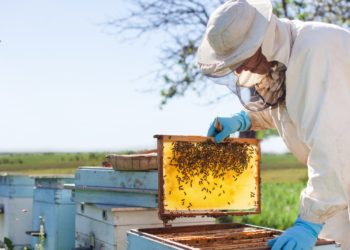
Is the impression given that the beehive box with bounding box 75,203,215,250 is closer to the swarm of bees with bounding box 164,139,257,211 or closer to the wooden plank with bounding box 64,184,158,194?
the wooden plank with bounding box 64,184,158,194

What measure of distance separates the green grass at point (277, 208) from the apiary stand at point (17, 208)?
4.91m

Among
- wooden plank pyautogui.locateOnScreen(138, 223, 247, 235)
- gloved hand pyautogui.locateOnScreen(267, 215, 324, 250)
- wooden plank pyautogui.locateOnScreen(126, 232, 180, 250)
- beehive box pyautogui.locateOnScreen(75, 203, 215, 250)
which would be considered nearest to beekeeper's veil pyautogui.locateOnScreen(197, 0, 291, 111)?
gloved hand pyautogui.locateOnScreen(267, 215, 324, 250)

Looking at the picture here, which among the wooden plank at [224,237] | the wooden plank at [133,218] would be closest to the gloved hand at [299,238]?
the wooden plank at [224,237]

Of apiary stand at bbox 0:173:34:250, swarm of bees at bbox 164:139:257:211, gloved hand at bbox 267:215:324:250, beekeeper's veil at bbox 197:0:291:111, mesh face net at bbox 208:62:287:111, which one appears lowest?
apiary stand at bbox 0:173:34:250

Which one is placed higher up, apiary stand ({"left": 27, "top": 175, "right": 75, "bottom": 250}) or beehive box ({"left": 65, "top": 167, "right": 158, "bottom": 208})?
beehive box ({"left": 65, "top": 167, "right": 158, "bottom": 208})

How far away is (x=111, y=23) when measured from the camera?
29.5ft

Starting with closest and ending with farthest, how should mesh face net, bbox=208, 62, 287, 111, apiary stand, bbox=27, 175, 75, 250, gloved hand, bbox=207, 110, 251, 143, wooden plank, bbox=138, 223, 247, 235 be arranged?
mesh face net, bbox=208, 62, 287, 111 → wooden plank, bbox=138, 223, 247, 235 → gloved hand, bbox=207, 110, 251, 143 → apiary stand, bbox=27, 175, 75, 250

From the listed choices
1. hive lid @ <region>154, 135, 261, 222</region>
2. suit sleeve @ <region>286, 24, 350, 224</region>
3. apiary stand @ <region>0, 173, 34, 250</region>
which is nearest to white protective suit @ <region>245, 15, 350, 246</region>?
suit sleeve @ <region>286, 24, 350, 224</region>

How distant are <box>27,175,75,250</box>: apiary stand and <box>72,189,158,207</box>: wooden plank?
46 cm

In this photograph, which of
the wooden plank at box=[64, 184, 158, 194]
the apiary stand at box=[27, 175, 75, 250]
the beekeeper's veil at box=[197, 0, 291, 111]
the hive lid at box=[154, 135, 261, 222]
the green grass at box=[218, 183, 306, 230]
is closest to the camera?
the beekeeper's veil at box=[197, 0, 291, 111]

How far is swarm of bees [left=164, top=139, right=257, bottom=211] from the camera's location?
2.62 metres

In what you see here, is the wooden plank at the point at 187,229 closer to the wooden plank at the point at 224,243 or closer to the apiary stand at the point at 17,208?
the wooden plank at the point at 224,243

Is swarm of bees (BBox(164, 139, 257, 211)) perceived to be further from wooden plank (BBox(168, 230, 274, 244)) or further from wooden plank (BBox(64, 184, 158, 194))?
wooden plank (BBox(64, 184, 158, 194))

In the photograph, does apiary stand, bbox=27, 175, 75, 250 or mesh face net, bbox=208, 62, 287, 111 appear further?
apiary stand, bbox=27, 175, 75, 250
